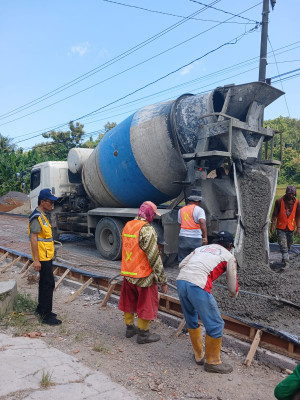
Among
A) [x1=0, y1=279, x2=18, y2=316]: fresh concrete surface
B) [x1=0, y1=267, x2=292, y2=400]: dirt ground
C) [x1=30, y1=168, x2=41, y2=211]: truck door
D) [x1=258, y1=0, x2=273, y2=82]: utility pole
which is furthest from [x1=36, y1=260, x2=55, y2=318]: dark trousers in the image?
[x1=258, y1=0, x2=273, y2=82]: utility pole

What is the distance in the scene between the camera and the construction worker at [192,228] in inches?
235

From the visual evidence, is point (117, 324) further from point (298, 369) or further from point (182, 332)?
point (298, 369)

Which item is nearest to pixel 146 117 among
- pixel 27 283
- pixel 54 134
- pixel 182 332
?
pixel 27 283

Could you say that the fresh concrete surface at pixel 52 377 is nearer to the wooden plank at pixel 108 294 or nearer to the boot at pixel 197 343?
the boot at pixel 197 343

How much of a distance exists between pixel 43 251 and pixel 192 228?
2.39 metres

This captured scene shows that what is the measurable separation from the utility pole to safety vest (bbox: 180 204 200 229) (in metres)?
7.11

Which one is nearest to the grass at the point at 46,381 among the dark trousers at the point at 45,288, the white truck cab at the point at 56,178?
the dark trousers at the point at 45,288

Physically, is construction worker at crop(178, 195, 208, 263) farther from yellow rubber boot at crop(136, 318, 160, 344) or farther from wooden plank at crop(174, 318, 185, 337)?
yellow rubber boot at crop(136, 318, 160, 344)

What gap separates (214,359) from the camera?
3.66 m

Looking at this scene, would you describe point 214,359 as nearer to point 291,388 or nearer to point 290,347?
point 290,347

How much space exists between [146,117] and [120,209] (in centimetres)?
213

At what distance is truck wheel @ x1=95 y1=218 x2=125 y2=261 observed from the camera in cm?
822

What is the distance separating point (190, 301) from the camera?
369 centimetres

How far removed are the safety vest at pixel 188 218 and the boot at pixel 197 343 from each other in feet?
7.84
